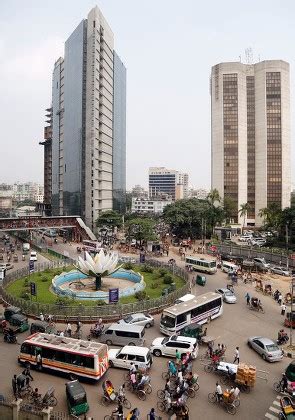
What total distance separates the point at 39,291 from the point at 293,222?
1972 inches

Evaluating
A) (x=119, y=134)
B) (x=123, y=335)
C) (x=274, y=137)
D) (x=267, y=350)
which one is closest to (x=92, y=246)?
(x=123, y=335)

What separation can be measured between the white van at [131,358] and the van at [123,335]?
2.76 metres

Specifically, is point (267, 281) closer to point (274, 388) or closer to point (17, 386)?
point (274, 388)

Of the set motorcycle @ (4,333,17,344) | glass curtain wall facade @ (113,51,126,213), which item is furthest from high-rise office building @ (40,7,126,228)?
motorcycle @ (4,333,17,344)

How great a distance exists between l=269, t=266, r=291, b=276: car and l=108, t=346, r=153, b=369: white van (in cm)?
3598

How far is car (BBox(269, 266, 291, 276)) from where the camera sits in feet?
166

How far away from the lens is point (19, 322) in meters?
27.1

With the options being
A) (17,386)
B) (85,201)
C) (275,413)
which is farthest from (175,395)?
(85,201)

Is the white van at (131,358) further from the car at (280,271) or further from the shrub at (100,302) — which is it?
the car at (280,271)

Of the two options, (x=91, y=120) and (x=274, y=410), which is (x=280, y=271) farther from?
(x=91, y=120)

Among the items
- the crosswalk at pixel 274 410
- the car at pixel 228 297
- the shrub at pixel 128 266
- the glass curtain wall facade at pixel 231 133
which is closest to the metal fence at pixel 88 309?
the car at pixel 228 297

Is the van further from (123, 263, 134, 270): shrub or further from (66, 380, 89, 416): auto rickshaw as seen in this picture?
(123, 263, 134, 270): shrub

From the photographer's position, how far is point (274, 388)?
19.2 meters

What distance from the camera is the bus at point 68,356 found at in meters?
19.1
